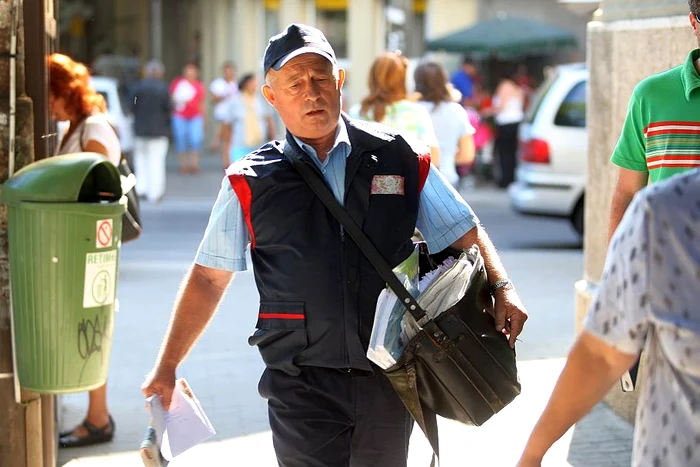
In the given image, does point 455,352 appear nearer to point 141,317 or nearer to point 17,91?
point 17,91

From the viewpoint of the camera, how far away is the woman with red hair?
5.74m

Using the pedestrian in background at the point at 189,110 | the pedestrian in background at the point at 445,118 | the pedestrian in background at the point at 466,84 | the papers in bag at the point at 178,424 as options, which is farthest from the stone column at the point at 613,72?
the pedestrian in background at the point at 189,110

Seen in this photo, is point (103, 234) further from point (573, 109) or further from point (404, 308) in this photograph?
point (573, 109)

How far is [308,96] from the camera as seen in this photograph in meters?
3.55

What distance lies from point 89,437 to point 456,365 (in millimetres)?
3100

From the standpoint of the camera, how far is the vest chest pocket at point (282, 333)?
3445mm

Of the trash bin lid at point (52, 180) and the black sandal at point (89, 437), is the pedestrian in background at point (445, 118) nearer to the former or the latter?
the black sandal at point (89, 437)

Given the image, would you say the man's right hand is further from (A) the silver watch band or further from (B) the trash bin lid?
(A) the silver watch band

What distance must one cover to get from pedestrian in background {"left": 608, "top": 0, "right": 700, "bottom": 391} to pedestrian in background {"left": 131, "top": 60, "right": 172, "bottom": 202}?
544 inches

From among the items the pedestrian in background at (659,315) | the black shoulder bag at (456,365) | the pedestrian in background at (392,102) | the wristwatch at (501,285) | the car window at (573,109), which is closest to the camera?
the pedestrian in background at (659,315)

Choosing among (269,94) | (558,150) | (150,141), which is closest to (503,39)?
(150,141)

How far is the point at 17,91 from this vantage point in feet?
14.1

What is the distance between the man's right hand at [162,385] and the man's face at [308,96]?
0.79 m

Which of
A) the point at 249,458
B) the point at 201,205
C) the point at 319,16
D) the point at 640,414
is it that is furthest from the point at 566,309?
the point at 319,16
